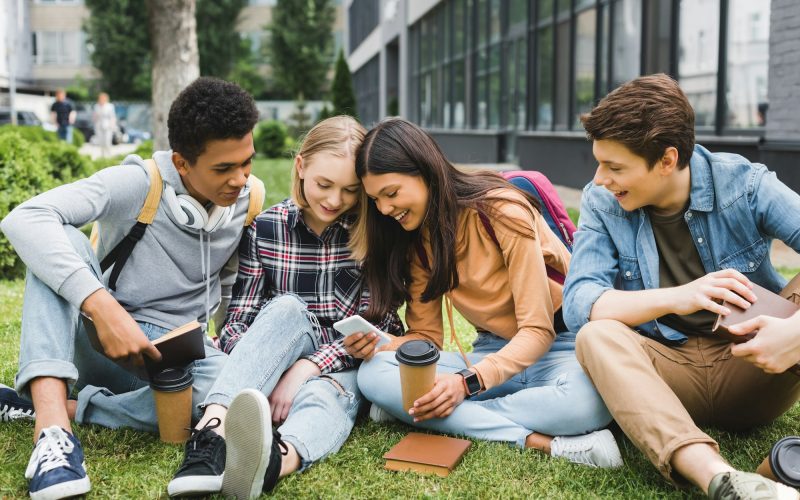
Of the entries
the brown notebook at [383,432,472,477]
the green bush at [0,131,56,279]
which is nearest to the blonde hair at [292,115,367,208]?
the brown notebook at [383,432,472,477]

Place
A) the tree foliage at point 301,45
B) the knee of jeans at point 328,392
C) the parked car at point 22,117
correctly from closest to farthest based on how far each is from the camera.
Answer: the knee of jeans at point 328,392 < the parked car at point 22,117 < the tree foliage at point 301,45

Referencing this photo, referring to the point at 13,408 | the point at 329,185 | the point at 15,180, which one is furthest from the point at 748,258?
the point at 15,180

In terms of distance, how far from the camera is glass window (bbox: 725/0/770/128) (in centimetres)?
862

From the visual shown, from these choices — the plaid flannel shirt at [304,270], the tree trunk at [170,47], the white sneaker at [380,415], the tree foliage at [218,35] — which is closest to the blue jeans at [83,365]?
the plaid flannel shirt at [304,270]

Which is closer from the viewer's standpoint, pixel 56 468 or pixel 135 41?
pixel 56 468

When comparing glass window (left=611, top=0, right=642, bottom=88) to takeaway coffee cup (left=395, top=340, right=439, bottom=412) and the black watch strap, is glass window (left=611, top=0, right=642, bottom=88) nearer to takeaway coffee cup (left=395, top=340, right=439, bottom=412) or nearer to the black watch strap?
the black watch strap

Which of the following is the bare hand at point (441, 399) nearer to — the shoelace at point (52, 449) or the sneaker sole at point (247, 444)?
the sneaker sole at point (247, 444)

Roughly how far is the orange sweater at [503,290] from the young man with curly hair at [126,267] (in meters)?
0.79

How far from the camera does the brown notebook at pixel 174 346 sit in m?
2.64

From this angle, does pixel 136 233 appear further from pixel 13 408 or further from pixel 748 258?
pixel 748 258

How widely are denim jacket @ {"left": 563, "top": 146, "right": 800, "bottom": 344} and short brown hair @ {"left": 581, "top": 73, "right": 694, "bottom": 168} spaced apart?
15 cm

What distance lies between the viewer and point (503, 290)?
3.07 metres

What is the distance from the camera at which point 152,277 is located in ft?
10.0

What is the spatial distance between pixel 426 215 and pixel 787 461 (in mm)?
1446
